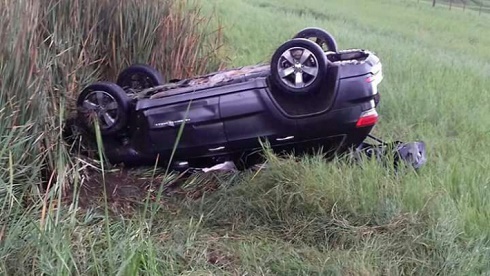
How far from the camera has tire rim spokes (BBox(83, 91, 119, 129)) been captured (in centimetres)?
428

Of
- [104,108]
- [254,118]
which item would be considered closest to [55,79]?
[104,108]

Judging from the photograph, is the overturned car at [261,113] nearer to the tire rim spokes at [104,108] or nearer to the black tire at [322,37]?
the tire rim spokes at [104,108]

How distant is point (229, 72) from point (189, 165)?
76cm

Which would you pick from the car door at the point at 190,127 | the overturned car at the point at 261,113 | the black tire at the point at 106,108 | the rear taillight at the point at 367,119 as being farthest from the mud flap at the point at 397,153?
the black tire at the point at 106,108

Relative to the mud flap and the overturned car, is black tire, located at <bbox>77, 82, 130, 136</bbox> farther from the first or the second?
the mud flap

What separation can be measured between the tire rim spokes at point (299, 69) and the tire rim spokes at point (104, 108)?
102cm

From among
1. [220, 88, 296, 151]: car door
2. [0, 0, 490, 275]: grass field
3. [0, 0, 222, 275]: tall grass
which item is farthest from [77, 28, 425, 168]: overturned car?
[0, 0, 222, 275]: tall grass

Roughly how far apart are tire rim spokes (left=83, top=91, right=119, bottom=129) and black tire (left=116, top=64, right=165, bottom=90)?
1.69 feet

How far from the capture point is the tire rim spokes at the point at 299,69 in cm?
409

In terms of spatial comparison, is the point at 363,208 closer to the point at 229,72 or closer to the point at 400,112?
the point at 229,72

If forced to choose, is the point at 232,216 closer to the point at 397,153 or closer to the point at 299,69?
the point at 299,69

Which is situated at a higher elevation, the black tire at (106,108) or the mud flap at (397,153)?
the black tire at (106,108)

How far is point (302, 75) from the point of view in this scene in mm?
4102

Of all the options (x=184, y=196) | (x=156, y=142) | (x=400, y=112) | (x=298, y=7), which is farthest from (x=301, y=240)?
(x=298, y=7)
